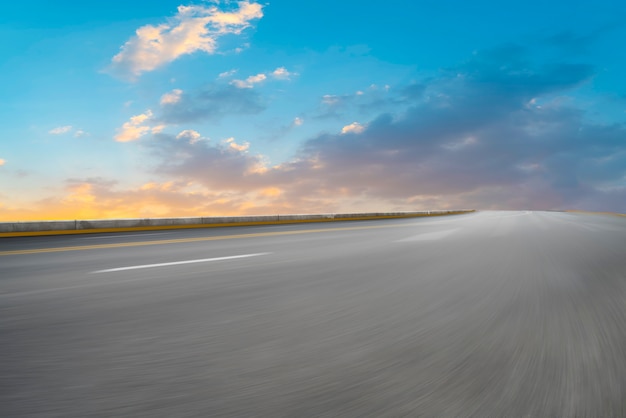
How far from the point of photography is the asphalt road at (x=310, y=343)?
1.85 metres

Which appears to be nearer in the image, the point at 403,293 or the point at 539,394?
the point at 539,394

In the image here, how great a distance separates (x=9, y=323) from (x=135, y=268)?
2.41 metres

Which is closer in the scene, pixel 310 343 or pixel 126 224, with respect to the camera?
pixel 310 343

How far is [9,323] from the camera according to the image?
9.71ft

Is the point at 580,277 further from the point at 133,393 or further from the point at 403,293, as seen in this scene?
the point at 133,393

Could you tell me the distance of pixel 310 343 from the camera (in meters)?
2.54

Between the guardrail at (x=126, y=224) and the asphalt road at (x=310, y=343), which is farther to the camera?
the guardrail at (x=126, y=224)

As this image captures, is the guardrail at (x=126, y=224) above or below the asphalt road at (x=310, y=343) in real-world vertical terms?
above

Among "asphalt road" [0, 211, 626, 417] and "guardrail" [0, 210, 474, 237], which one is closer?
"asphalt road" [0, 211, 626, 417]

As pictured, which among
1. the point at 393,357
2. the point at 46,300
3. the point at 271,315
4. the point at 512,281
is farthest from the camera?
the point at 512,281

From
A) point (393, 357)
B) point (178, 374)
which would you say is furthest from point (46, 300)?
point (393, 357)

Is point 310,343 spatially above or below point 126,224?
below

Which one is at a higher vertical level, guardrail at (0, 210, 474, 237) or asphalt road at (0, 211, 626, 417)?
guardrail at (0, 210, 474, 237)

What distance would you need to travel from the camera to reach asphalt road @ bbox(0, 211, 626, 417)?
185cm
